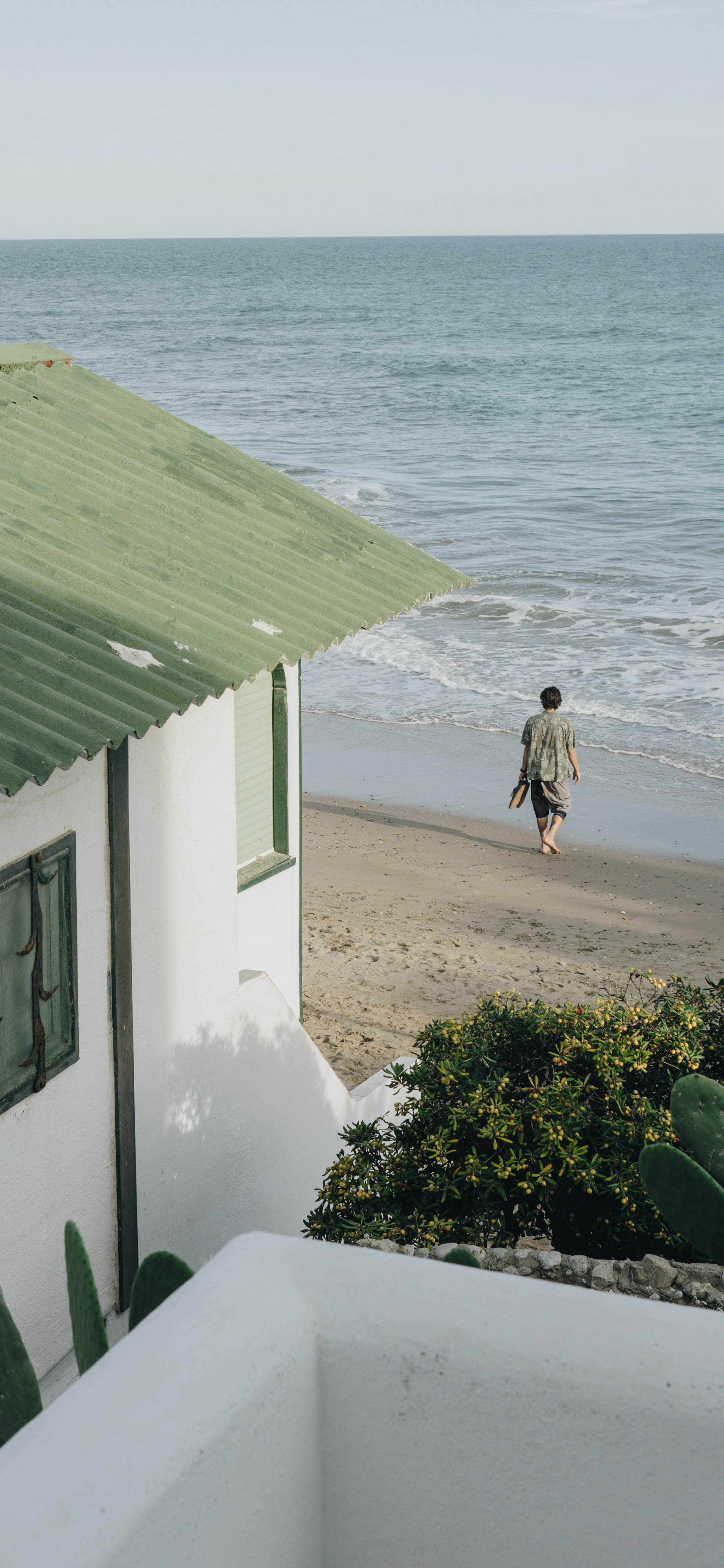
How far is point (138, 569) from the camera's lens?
5.69m

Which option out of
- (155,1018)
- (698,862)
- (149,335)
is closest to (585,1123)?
(155,1018)

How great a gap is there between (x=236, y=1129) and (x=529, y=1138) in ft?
5.28

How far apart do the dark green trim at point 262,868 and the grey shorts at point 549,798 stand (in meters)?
5.97

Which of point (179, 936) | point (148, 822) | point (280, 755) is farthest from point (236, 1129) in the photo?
point (280, 755)

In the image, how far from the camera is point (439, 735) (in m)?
17.5

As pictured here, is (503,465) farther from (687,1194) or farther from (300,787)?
(687,1194)

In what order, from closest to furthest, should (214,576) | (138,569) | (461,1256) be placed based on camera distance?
(461,1256) < (138,569) < (214,576)

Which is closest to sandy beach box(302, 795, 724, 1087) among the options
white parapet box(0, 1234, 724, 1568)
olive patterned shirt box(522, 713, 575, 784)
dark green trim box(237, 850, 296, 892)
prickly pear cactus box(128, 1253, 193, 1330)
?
olive patterned shirt box(522, 713, 575, 784)

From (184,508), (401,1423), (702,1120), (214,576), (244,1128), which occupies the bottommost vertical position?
(244,1128)

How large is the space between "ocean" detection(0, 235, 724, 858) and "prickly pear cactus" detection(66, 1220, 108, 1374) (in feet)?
40.3

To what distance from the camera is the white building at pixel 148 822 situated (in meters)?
4.86

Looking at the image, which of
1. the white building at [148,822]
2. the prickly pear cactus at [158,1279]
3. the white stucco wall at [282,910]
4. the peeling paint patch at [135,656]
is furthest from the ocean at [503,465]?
the prickly pear cactus at [158,1279]

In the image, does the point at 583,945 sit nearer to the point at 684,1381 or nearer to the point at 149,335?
the point at 684,1381

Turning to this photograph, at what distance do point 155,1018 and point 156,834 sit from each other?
2.61 ft
